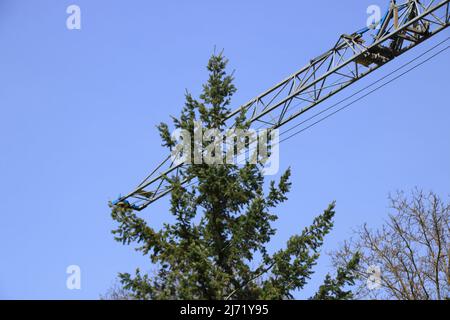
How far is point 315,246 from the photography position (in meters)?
16.8

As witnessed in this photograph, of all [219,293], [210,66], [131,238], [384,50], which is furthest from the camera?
[384,50]

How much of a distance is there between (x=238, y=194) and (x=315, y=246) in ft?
6.50

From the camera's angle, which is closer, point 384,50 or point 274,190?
point 274,190
